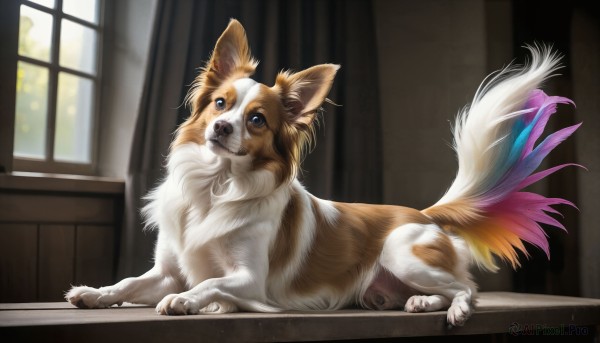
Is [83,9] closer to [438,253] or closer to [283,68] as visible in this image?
[283,68]

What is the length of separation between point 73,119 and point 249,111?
106 centimetres

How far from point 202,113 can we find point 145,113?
64 centimetres

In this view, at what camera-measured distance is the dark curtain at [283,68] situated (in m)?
2.23

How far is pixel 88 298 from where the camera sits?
154 cm

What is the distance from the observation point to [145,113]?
224 centimetres

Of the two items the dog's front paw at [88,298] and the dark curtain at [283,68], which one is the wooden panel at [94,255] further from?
the dog's front paw at [88,298]

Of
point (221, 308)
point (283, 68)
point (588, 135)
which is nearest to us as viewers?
point (221, 308)

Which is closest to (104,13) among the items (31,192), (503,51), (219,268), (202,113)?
(31,192)

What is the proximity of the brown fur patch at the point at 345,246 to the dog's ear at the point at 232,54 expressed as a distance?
0.41 m

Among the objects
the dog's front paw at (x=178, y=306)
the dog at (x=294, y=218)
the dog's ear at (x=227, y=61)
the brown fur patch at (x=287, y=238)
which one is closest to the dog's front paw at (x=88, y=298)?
the dog at (x=294, y=218)

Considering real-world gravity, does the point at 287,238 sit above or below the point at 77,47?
→ below

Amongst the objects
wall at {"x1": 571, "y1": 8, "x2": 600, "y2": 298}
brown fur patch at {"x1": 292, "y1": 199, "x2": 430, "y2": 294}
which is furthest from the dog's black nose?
wall at {"x1": 571, "y1": 8, "x2": 600, "y2": 298}

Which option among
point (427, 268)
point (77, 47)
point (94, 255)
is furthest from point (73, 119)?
point (427, 268)

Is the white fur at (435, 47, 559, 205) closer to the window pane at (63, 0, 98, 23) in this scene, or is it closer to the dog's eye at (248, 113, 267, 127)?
the dog's eye at (248, 113, 267, 127)
